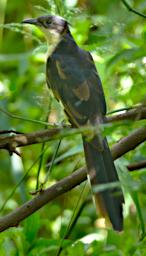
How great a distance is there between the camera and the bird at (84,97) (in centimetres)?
278

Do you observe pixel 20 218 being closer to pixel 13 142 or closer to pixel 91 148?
pixel 13 142

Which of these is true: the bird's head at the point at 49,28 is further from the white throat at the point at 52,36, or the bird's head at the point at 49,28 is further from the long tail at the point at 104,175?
the long tail at the point at 104,175

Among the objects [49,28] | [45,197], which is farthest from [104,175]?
[49,28]

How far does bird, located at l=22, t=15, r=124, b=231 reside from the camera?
278 centimetres

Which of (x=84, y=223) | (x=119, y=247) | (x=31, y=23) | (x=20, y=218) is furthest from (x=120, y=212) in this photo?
(x=84, y=223)

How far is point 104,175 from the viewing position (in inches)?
118

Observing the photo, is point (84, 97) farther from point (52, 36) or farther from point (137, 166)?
point (52, 36)

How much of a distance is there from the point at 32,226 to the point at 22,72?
8.18ft

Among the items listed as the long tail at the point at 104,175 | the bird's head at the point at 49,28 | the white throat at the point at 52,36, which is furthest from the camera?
the white throat at the point at 52,36

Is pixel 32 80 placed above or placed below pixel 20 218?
below

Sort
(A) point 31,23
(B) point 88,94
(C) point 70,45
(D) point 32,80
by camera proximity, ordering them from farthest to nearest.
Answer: (D) point 32,80 < (A) point 31,23 < (C) point 70,45 < (B) point 88,94

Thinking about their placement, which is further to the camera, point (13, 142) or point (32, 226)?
point (32, 226)

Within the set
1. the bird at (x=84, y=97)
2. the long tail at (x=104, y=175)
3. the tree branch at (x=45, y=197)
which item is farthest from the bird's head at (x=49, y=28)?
the tree branch at (x=45, y=197)

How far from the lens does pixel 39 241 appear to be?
2994 mm
